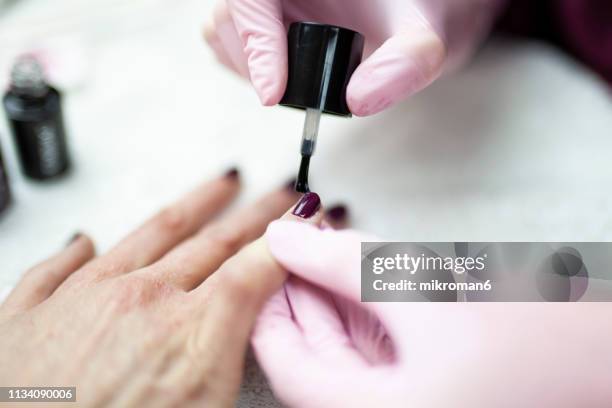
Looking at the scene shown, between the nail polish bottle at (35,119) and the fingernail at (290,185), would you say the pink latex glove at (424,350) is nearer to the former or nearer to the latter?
the fingernail at (290,185)

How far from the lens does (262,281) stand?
63 cm

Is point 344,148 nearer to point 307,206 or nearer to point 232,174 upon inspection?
point 232,174

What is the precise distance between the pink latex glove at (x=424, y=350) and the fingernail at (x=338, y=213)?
25 centimetres

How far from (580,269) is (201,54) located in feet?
2.73

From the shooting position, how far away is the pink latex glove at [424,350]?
559 mm

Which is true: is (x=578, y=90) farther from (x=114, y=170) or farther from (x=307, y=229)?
(x=114, y=170)

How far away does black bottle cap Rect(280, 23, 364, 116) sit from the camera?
0.68 meters

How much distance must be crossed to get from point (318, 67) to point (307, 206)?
169 mm

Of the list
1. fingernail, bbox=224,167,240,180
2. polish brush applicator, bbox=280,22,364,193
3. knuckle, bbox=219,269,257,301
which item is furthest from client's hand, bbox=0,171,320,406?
fingernail, bbox=224,167,240,180

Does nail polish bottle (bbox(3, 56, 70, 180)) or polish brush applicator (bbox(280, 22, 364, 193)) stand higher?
polish brush applicator (bbox(280, 22, 364, 193))

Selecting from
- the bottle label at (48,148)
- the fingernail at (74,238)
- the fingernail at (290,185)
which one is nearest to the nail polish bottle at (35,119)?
the bottle label at (48,148)

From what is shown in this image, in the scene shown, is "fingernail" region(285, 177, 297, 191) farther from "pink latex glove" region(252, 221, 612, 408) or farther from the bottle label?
the bottle label

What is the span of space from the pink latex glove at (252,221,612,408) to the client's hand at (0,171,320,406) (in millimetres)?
39

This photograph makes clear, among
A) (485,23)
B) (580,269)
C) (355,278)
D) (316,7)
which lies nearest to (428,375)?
(355,278)
